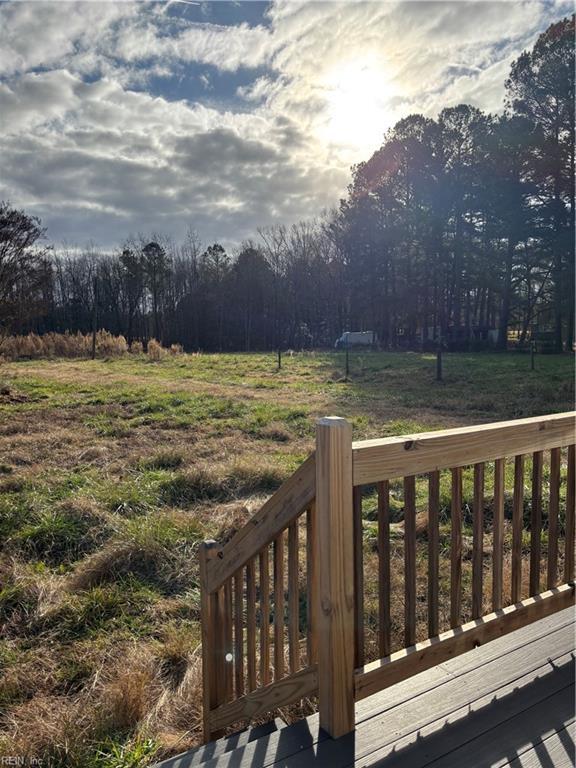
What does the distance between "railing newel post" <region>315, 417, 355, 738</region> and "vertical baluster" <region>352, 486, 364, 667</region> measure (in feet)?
0.09

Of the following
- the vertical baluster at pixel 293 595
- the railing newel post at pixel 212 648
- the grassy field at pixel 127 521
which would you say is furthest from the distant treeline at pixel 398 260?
the vertical baluster at pixel 293 595

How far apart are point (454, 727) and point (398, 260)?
29338mm

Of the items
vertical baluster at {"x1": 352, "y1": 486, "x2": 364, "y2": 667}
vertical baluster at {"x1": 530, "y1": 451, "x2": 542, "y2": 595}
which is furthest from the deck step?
vertical baluster at {"x1": 530, "y1": 451, "x2": 542, "y2": 595}

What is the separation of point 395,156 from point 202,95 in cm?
2293

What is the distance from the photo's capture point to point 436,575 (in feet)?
5.29

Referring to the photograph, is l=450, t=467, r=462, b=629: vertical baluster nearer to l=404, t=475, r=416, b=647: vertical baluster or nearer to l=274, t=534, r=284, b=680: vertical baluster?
l=404, t=475, r=416, b=647: vertical baluster

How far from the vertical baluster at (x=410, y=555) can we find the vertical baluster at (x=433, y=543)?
67 mm

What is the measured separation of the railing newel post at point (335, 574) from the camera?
4.39 ft

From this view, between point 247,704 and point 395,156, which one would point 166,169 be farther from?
point 247,704

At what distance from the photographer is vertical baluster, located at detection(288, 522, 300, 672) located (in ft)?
5.13

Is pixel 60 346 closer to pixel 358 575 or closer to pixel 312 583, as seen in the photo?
pixel 312 583

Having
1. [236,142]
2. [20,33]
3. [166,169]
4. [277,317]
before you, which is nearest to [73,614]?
[20,33]

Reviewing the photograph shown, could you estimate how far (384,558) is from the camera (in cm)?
148

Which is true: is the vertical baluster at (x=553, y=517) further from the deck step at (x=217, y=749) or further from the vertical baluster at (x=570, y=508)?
the deck step at (x=217, y=749)
